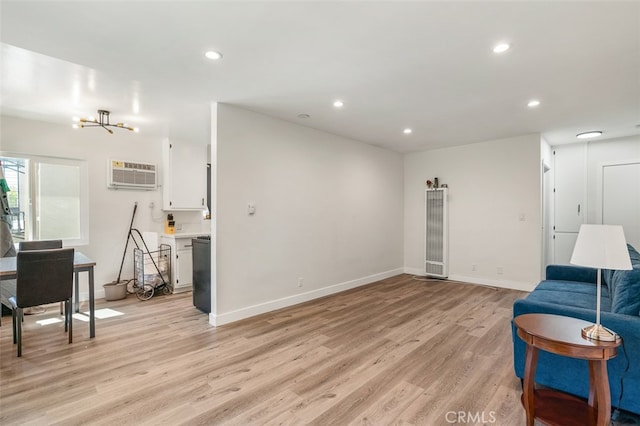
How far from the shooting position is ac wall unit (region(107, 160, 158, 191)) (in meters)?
4.78

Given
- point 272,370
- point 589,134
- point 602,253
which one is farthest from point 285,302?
point 589,134

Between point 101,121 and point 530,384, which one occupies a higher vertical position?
point 101,121

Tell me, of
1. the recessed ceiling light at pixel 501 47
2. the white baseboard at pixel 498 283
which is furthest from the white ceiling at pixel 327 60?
the white baseboard at pixel 498 283

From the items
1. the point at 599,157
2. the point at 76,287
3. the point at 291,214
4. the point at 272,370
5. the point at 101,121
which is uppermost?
the point at 101,121

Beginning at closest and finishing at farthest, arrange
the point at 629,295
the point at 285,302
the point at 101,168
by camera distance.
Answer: the point at 629,295 < the point at 285,302 < the point at 101,168

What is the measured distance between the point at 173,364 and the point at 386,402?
5.95 ft

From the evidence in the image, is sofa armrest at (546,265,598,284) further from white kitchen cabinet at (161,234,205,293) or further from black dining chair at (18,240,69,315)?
black dining chair at (18,240,69,315)

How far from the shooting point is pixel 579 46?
2330 mm

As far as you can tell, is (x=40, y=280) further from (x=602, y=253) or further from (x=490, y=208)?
(x=490, y=208)

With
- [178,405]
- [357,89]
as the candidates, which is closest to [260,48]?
[357,89]

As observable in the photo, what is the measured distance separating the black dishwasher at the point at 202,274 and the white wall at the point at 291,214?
0.33 meters

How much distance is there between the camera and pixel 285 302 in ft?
13.8

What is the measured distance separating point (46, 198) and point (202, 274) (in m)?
2.66

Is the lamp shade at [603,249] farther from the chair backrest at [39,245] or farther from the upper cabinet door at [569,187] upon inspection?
the chair backrest at [39,245]
